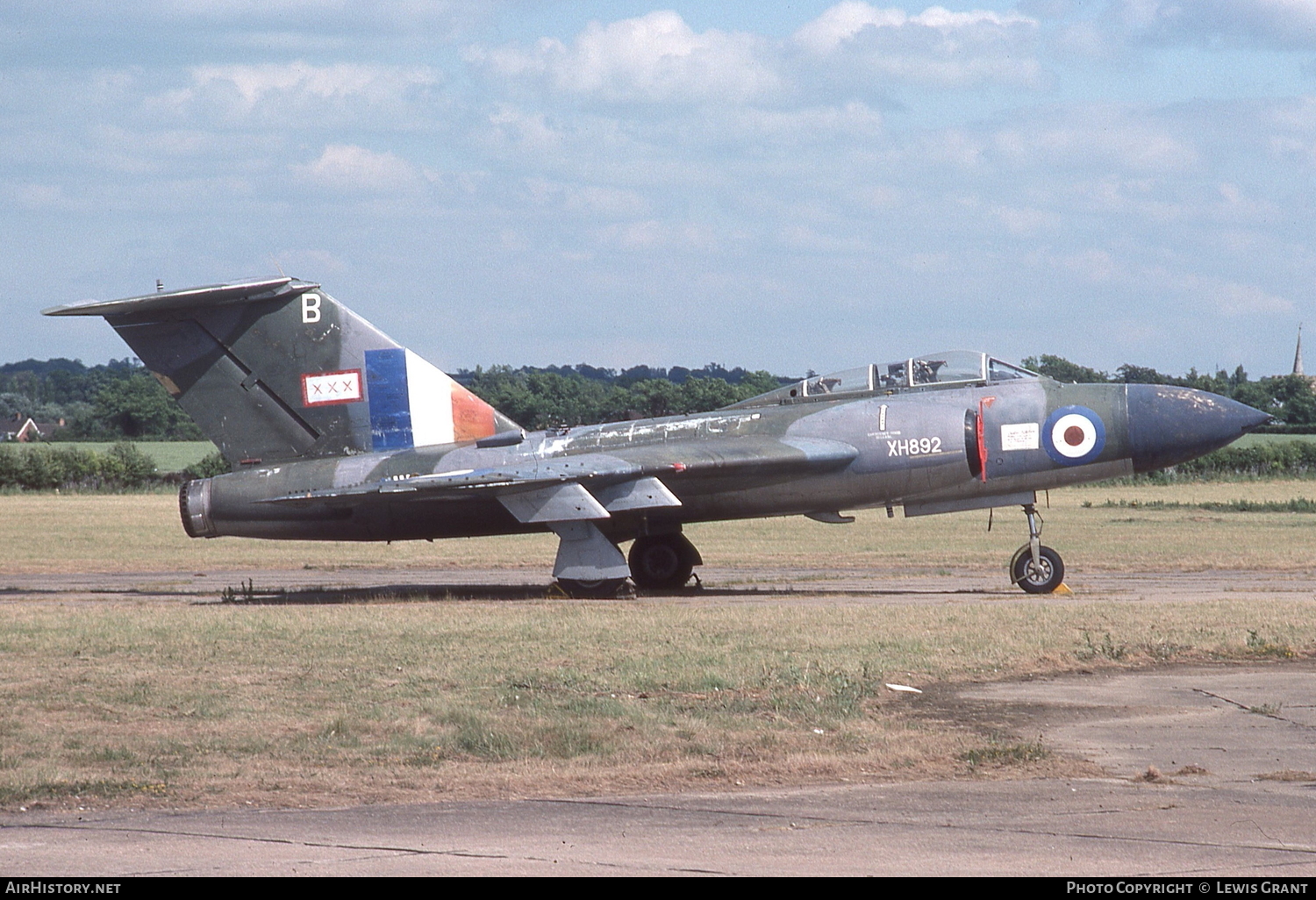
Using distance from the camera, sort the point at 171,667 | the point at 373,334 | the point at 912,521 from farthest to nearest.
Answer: the point at 912,521 → the point at 373,334 → the point at 171,667

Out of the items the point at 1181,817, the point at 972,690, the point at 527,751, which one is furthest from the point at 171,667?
the point at 1181,817

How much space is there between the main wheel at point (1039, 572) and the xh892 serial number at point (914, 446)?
1.89 m

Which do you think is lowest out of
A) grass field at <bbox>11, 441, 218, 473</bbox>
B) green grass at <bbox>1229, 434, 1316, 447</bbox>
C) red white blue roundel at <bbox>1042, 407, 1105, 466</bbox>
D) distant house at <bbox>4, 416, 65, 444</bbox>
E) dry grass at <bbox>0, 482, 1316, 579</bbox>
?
dry grass at <bbox>0, 482, 1316, 579</bbox>

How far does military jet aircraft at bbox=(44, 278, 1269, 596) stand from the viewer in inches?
771

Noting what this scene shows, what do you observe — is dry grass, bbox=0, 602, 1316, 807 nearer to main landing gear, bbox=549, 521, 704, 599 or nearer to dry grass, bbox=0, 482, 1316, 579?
main landing gear, bbox=549, 521, 704, 599

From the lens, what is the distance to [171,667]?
13.0m

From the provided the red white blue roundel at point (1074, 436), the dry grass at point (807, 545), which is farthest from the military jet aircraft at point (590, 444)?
the dry grass at point (807, 545)

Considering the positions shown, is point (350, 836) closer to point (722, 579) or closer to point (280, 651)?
point (280, 651)

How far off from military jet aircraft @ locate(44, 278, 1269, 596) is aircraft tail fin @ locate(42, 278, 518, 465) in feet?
0.09

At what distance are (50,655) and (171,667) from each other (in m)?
1.54

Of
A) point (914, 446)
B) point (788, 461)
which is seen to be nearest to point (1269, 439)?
point (914, 446)

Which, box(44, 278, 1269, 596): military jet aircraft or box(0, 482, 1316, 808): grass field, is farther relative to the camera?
box(44, 278, 1269, 596): military jet aircraft

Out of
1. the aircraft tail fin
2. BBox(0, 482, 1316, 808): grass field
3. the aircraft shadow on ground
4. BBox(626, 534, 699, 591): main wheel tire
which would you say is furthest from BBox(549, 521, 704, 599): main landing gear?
the aircraft tail fin

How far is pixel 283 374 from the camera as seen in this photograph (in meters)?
20.9
